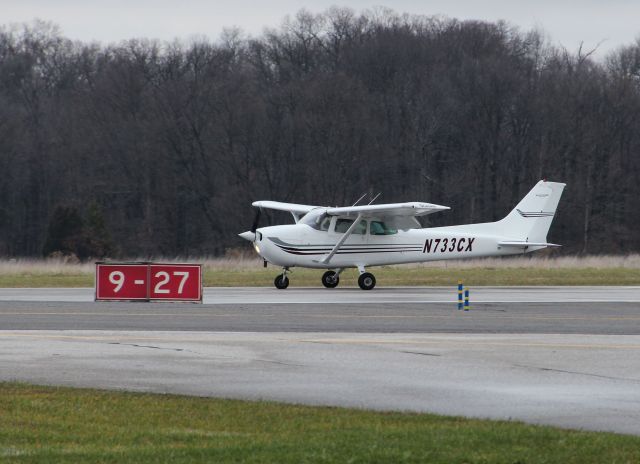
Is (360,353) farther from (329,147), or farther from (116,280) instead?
(329,147)

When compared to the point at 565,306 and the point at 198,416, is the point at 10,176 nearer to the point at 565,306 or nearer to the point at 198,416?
the point at 565,306

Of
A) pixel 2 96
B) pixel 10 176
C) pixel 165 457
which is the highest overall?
pixel 2 96

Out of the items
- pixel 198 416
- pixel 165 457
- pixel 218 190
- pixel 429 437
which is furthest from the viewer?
pixel 218 190

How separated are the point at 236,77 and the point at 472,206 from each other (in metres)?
16.8

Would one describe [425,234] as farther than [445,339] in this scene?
Yes

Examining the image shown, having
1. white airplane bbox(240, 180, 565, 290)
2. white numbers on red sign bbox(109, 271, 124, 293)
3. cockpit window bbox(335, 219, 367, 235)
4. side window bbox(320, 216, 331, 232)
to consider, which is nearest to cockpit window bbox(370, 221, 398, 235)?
white airplane bbox(240, 180, 565, 290)

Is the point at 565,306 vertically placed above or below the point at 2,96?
below

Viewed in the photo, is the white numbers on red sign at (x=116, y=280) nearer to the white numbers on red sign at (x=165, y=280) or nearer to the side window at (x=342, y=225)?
the white numbers on red sign at (x=165, y=280)

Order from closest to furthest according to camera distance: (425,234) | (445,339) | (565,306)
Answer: (445,339), (565,306), (425,234)

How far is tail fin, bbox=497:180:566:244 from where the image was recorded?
33.5 m

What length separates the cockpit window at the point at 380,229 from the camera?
3231cm

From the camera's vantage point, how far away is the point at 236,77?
241 feet

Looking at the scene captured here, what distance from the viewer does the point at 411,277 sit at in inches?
1419

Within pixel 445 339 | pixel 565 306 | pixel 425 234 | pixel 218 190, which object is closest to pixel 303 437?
pixel 445 339
